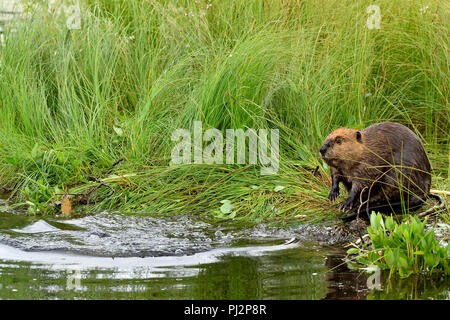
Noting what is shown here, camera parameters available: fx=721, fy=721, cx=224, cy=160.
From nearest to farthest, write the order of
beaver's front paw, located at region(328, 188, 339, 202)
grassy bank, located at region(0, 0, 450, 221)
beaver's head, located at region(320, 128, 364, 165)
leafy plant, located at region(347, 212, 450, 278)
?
leafy plant, located at region(347, 212, 450, 278)
beaver's head, located at region(320, 128, 364, 165)
beaver's front paw, located at region(328, 188, 339, 202)
grassy bank, located at region(0, 0, 450, 221)

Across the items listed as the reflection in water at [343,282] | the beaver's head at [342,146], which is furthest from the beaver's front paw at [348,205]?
the reflection in water at [343,282]

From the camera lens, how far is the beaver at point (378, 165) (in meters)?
4.78

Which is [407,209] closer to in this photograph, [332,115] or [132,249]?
[332,115]

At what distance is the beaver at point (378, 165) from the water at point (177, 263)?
0.39 meters

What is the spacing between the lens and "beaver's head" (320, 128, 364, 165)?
476 cm

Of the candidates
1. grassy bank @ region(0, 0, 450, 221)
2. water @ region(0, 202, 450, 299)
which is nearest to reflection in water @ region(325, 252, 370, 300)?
water @ region(0, 202, 450, 299)

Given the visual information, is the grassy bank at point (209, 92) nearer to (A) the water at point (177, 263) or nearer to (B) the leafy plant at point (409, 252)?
(A) the water at point (177, 263)

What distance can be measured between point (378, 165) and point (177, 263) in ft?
5.42

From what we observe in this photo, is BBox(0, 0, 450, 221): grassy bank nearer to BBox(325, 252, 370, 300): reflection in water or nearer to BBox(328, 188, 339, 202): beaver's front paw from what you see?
BBox(328, 188, 339, 202): beaver's front paw

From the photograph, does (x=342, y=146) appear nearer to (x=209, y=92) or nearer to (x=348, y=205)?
(x=348, y=205)

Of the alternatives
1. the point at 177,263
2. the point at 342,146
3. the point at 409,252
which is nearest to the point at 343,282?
the point at 409,252

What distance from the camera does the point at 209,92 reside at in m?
5.84

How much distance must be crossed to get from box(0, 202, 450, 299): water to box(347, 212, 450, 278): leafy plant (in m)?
0.10
